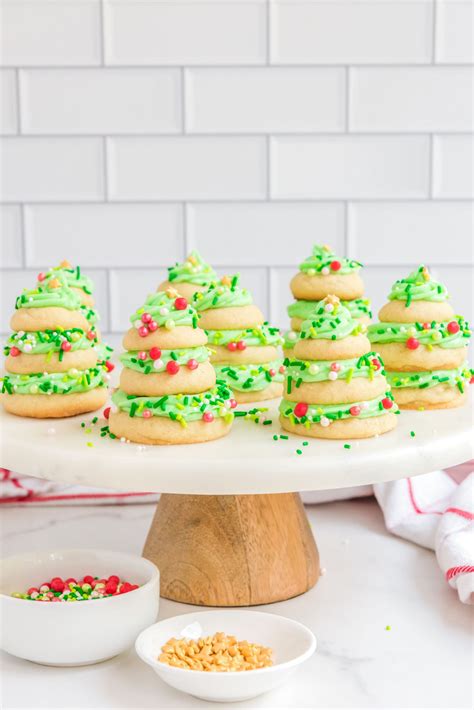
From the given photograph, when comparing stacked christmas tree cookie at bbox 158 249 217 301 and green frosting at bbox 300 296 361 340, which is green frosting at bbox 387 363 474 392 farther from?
stacked christmas tree cookie at bbox 158 249 217 301

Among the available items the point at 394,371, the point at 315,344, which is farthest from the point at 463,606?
the point at 315,344

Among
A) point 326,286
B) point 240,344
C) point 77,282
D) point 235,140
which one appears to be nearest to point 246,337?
point 240,344

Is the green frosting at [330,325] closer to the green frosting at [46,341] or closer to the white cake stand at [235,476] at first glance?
the white cake stand at [235,476]

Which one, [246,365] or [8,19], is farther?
[8,19]

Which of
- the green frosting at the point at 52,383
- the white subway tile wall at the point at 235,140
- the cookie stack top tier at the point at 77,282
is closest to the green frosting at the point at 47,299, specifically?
the green frosting at the point at 52,383

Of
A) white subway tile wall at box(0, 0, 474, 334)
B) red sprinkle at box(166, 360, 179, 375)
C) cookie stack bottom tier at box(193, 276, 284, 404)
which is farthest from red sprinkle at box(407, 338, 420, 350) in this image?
white subway tile wall at box(0, 0, 474, 334)

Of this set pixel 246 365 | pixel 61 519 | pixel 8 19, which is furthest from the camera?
pixel 8 19

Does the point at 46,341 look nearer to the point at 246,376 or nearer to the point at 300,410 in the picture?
the point at 246,376

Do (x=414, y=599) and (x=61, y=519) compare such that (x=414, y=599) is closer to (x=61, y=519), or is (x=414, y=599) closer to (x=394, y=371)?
(x=394, y=371)
